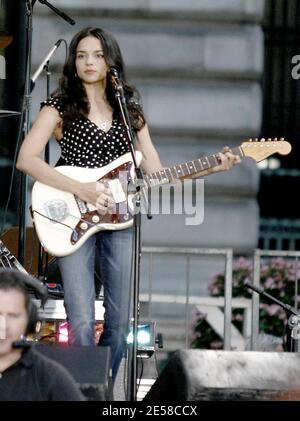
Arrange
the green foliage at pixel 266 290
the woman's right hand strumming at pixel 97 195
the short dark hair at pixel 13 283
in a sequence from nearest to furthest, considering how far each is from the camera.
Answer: the short dark hair at pixel 13 283
the woman's right hand strumming at pixel 97 195
the green foliage at pixel 266 290

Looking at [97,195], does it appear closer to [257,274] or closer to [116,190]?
[116,190]

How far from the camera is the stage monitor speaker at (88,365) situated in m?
3.71

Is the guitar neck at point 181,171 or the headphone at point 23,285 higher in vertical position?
the guitar neck at point 181,171

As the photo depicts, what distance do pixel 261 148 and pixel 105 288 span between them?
1.09m

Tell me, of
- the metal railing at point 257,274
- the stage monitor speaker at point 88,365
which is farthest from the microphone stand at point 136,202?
the metal railing at point 257,274

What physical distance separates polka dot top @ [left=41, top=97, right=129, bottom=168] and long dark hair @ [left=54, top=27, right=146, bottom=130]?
35mm

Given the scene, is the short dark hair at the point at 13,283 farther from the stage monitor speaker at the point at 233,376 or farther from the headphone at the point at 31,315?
the stage monitor speaker at the point at 233,376

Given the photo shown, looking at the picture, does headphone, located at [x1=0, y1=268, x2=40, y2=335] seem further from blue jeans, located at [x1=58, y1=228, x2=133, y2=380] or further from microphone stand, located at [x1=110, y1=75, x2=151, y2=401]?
blue jeans, located at [x1=58, y1=228, x2=133, y2=380]

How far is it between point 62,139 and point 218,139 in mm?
3361

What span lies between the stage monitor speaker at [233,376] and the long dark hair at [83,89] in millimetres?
1556

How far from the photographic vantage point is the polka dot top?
524 centimetres

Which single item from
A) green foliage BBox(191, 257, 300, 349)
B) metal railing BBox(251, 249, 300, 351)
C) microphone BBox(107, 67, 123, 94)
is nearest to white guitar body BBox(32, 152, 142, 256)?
microphone BBox(107, 67, 123, 94)

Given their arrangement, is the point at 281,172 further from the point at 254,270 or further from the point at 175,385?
the point at 175,385

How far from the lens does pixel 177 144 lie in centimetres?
853
